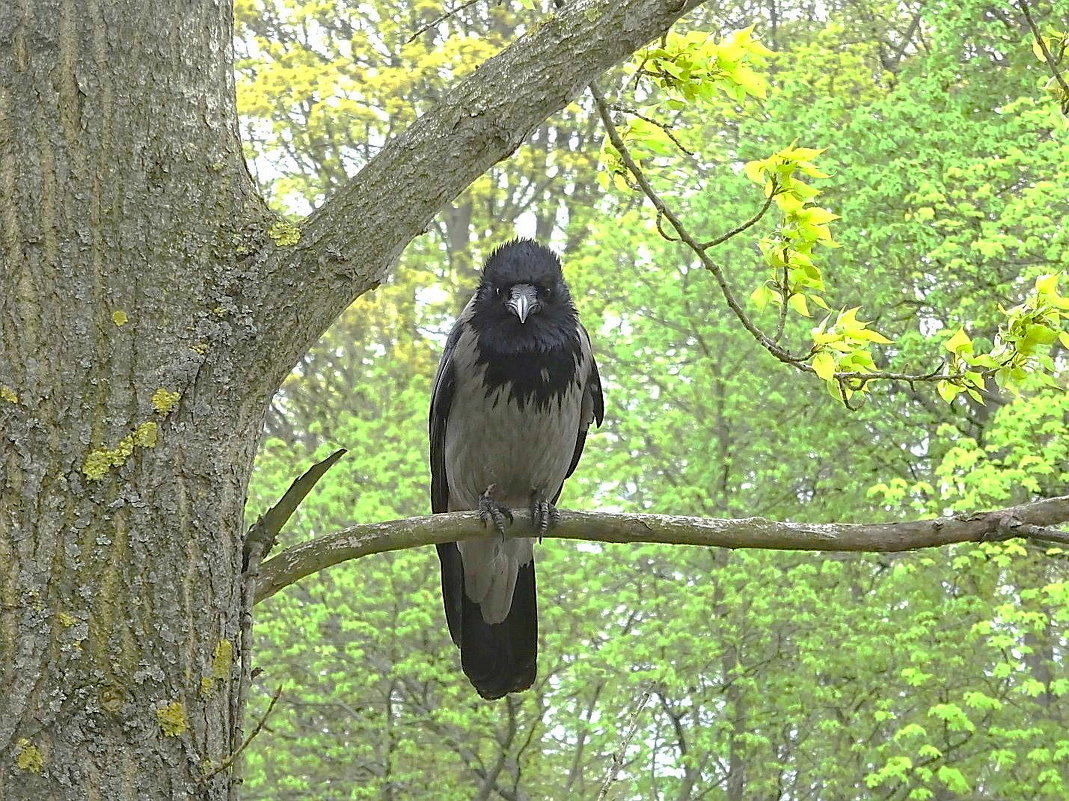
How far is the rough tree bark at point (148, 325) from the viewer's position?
1925 millimetres

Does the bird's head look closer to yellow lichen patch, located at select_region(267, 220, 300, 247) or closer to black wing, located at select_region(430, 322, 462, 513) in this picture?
black wing, located at select_region(430, 322, 462, 513)

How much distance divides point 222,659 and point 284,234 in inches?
30.0

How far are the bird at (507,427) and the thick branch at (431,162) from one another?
79.1 inches

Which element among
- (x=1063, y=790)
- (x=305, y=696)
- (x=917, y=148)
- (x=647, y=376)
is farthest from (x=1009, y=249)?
(x=305, y=696)

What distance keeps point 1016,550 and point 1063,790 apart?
173cm

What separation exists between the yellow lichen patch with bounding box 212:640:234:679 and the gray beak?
2418 mm

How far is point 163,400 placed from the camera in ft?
6.81

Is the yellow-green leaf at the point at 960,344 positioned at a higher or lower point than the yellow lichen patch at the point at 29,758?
higher

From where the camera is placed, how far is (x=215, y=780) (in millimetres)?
1995

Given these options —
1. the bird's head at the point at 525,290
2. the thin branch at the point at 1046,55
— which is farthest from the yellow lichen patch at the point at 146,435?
the thin branch at the point at 1046,55

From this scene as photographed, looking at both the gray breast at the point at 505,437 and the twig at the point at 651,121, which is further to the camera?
the gray breast at the point at 505,437

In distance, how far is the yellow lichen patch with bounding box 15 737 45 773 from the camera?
186cm

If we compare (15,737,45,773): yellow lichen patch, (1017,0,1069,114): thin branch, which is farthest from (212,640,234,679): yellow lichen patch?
(1017,0,1069,114): thin branch

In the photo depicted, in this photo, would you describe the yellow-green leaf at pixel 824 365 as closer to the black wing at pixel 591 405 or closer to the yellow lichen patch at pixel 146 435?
the yellow lichen patch at pixel 146 435
